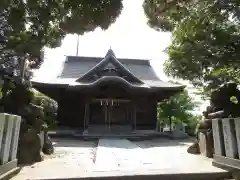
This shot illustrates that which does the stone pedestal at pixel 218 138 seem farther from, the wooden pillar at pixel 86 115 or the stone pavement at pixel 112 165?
the wooden pillar at pixel 86 115

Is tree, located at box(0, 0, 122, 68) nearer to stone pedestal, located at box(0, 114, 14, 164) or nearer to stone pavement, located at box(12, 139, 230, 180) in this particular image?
stone pedestal, located at box(0, 114, 14, 164)

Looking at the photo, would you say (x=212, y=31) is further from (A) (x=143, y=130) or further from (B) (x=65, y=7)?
(A) (x=143, y=130)

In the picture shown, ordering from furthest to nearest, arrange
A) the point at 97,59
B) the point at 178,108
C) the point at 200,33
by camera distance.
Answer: the point at 97,59 < the point at 178,108 < the point at 200,33

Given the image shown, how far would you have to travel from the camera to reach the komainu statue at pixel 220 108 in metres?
5.74

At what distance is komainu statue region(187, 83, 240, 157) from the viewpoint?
5.74 m


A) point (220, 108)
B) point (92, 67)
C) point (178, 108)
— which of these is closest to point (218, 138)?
point (220, 108)

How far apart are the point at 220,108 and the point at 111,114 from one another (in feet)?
36.1

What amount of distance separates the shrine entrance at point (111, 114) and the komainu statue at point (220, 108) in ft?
31.1

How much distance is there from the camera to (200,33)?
179 inches

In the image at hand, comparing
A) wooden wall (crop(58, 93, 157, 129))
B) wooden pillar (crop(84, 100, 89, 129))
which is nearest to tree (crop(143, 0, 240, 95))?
wooden pillar (crop(84, 100, 89, 129))

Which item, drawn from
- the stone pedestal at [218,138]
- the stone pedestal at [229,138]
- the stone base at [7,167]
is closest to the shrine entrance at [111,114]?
the stone pedestal at [218,138]

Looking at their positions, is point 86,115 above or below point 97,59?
below

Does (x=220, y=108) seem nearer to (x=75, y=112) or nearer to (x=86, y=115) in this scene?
(x=86, y=115)

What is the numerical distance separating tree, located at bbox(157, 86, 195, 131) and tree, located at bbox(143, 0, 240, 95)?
1331cm
